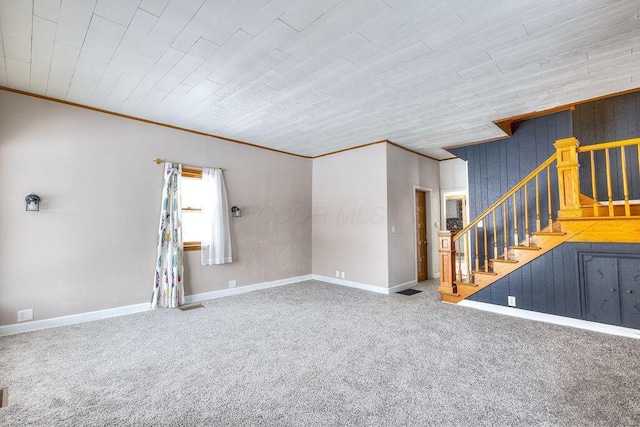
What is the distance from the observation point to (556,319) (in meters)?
3.83

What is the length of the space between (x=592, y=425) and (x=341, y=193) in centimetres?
486

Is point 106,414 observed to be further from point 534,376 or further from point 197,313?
point 534,376

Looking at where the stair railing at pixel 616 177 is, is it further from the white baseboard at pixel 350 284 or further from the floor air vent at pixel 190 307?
the floor air vent at pixel 190 307

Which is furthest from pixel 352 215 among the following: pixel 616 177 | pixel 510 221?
pixel 616 177

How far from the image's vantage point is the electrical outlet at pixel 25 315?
3.44m

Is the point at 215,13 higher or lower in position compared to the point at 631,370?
higher

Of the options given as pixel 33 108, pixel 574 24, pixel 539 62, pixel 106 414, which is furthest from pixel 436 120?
pixel 33 108

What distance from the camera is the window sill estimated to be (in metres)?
4.76

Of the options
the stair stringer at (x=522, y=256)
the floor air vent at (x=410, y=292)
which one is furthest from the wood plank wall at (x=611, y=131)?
the floor air vent at (x=410, y=292)

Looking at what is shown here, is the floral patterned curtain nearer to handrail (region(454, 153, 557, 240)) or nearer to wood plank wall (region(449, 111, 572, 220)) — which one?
handrail (region(454, 153, 557, 240))

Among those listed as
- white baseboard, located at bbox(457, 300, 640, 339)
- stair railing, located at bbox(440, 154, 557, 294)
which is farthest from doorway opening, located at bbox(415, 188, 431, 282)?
white baseboard, located at bbox(457, 300, 640, 339)

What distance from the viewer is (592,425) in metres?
1.82

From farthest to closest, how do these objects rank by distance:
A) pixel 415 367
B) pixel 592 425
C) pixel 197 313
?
pixel 197 313, pixel 415 367, pixel 592 425

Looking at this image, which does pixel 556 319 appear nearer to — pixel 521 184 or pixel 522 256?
pixel 522 256
